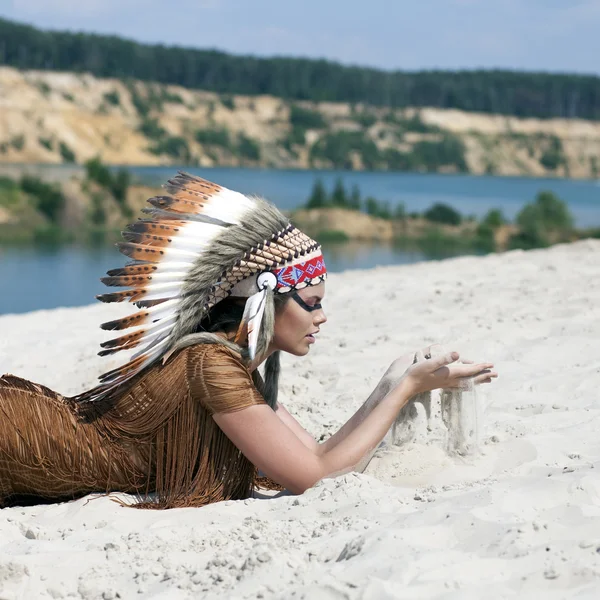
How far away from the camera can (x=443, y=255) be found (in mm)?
19828

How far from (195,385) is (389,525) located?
0.83 metres

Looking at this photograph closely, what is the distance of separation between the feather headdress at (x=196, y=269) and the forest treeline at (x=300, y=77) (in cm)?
7466

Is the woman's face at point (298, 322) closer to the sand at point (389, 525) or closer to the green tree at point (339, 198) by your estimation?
the sand at point (389, 525)

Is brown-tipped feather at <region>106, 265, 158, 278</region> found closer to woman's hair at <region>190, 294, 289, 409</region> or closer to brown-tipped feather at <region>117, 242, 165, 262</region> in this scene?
brown-tipped feather at <region>117, 242, 165, 262</region>

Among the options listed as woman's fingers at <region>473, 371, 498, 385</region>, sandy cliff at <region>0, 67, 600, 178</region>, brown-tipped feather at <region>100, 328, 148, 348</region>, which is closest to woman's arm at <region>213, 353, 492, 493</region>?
woman's fingers at <region>473, 371, 498, 385</region>

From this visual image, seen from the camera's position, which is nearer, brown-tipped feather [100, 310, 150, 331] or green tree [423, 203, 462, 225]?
brown-tipped feather [100, 310, 150, 331]

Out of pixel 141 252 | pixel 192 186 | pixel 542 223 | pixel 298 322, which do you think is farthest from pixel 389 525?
pixel 542 223

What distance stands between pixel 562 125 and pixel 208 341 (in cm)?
9758

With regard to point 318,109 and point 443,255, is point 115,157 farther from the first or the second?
point 443,255

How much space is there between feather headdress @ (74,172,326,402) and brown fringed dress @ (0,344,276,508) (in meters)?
0.10

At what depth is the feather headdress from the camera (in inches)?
129

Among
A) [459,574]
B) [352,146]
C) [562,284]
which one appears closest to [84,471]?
[459,574]

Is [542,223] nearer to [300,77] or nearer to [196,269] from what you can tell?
[196,269]

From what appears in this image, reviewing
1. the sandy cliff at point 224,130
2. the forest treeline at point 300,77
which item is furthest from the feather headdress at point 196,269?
the forest treeline at point 300,77
